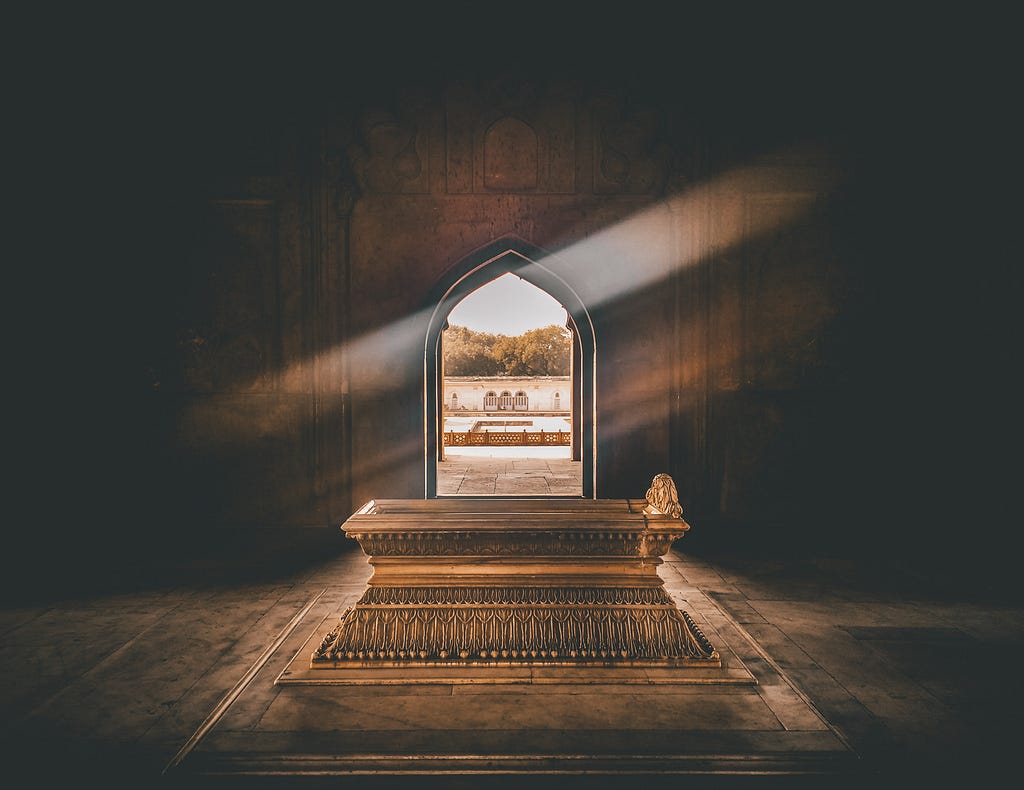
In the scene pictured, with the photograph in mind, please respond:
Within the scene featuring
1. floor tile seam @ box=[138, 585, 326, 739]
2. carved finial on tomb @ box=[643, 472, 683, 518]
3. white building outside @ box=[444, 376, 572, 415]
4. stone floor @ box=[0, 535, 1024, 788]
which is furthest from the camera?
white building outside @ box=[444, 376, 572, 415]

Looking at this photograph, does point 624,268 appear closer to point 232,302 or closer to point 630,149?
point 630,149

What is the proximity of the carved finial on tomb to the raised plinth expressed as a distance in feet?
0.04

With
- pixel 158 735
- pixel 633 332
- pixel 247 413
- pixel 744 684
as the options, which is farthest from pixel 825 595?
pixel 247 413

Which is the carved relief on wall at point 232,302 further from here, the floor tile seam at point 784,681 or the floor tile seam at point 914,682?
the floor tile seam at point 914,682

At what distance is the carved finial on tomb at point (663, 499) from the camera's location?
314 centimetres

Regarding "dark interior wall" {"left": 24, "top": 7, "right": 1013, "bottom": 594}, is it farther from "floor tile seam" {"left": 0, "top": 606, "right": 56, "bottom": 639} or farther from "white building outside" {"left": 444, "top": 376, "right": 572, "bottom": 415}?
"white building outside" {"left": 444, "top": 376, "right": 572, "bottom": 415}

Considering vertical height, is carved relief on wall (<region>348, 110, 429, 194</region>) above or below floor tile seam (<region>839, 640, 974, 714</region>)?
above

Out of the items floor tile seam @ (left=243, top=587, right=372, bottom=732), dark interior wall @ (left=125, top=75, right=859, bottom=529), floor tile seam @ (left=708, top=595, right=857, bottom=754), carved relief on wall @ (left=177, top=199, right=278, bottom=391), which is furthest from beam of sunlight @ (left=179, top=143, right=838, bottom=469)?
floor tile seam @ (left=708, top=595, right=857, bottom=754)

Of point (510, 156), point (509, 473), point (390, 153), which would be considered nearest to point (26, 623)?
point (390, 153)

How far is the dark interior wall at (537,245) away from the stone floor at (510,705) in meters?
1.78

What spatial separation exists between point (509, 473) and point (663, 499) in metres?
5.33

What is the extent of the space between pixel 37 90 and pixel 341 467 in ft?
14.9

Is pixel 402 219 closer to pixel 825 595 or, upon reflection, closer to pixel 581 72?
pixel 581 72

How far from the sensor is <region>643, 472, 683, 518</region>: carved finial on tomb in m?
3.14
